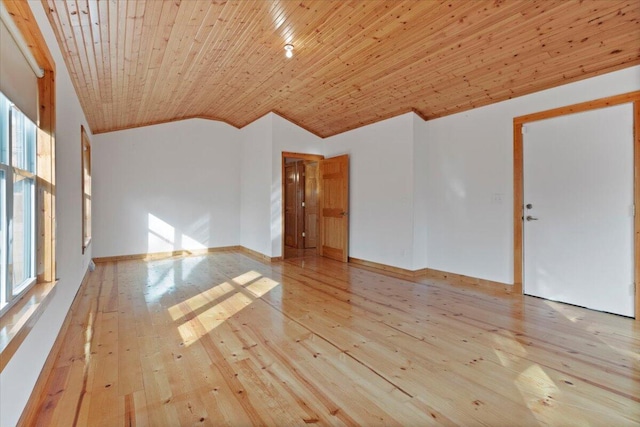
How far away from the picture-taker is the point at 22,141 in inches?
80.2

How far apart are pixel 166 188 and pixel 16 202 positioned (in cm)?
500

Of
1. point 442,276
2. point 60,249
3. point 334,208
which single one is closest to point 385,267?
point 442,276

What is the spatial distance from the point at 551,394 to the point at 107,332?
3.32m

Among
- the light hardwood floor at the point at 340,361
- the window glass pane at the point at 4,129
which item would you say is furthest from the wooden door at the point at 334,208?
the window glass pane at the point at 4,129

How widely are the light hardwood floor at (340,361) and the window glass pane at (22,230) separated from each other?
0.69 metres

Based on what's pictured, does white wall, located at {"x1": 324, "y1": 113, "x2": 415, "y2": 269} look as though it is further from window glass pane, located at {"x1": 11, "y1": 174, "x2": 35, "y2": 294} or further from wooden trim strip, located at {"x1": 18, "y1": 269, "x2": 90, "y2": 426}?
window glass pane, located at {"x1": 11, "y1": 174, "x2": 35, "y2": 294}

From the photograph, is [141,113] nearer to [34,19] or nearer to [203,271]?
[203,271]

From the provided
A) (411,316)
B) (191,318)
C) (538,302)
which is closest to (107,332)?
(191,318)

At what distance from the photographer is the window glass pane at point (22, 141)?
1.83 m

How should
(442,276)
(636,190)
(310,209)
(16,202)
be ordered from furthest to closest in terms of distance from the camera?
(310,209) → (442,276) → (636,190) → (16,202)

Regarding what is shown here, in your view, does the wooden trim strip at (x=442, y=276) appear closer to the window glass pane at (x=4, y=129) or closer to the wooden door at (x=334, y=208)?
the wooden door at (x=334, y=208)

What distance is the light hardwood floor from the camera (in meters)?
1.72

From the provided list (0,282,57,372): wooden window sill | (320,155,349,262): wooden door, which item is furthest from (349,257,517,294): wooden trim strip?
(0,282,57,372): wooden window sill

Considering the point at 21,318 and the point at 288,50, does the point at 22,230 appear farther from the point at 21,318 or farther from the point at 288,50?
the point at 288,50
